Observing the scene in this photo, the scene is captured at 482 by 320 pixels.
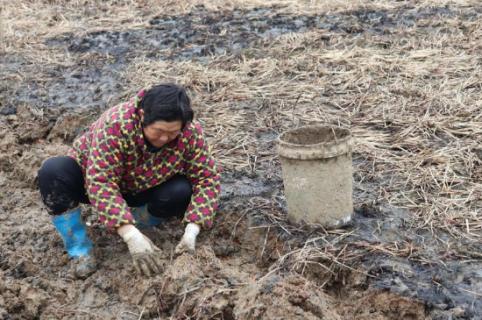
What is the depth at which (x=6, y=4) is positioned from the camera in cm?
1019

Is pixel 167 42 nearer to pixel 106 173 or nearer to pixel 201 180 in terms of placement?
pixel 201 180

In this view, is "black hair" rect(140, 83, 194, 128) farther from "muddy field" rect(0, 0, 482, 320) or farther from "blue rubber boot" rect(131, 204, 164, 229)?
"blue rubber boot" rect(131, 204, 164, 229)

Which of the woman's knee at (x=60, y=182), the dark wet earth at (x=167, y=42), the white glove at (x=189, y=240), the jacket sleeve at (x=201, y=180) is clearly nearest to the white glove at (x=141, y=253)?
the white glove at (x=189, y=240)

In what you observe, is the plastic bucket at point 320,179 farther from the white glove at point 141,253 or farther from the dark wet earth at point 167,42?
the dark wet earth at point 167,42

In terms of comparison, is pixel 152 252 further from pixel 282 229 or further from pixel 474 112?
pixel 474 112

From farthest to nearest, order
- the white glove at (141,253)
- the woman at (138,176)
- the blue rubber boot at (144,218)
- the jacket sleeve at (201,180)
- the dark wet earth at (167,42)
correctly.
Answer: the dark wet earth at (167,42) → the blue rubber boot at (144,218) → the jacket sleeve at (201,180) → the white glove at (141,253) → the woman at (138,176)

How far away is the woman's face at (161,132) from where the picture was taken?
8.58 feet

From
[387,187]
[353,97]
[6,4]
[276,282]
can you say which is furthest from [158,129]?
[6,4]

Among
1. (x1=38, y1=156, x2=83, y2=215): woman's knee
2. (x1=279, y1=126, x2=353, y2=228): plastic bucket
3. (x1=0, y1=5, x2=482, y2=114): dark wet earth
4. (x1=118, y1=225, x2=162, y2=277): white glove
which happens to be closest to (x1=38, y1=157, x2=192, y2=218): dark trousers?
(x1=38, y1=156, x2=83, y2=215): woman's knee

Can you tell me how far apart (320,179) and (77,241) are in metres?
1.24

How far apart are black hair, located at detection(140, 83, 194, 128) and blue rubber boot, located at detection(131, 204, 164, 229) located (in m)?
0.78

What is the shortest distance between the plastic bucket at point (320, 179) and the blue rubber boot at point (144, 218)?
0.73m

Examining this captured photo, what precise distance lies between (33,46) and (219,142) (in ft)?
13.8

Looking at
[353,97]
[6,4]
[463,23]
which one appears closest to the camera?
[353,97]
